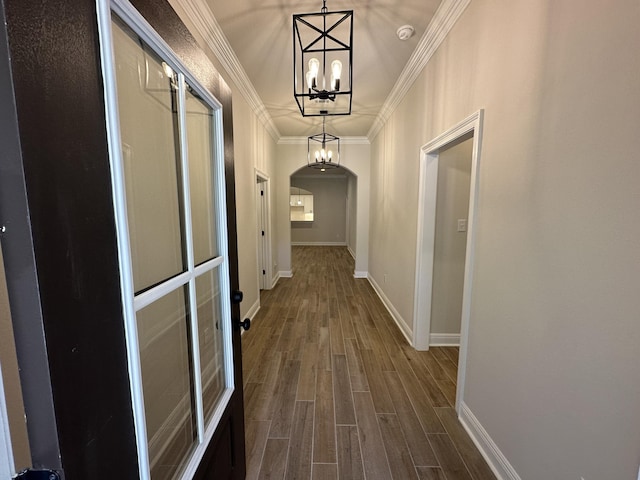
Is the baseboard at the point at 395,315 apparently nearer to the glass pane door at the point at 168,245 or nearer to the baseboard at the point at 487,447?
the baseboard at the point at 487,447

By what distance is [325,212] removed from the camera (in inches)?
398

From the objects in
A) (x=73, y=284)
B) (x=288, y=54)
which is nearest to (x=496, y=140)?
(x=73, y=284)

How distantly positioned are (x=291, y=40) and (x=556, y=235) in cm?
239

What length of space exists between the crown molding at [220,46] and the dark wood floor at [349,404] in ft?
8.96

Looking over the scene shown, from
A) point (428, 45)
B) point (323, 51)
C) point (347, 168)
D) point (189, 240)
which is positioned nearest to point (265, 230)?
point (347, 168)

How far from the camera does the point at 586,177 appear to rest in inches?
39.1

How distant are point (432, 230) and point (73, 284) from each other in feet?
8.42

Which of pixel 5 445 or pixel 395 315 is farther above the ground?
pixel 5 445

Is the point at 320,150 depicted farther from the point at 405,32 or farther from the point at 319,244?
the point at 319,244

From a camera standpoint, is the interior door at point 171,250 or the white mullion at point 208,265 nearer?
the interior door at point 171,250

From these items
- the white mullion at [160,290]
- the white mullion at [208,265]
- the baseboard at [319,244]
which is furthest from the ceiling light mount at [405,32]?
the baseboard at [319,244]

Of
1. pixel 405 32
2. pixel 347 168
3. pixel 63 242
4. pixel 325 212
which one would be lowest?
pixel 325 212

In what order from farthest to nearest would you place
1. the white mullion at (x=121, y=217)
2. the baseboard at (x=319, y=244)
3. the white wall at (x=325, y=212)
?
the baseboard at (x=319, y=244) < the white wall at (x=325, y=212) < the white mullion at (x=121, y=217)

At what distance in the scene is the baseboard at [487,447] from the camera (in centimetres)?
141
